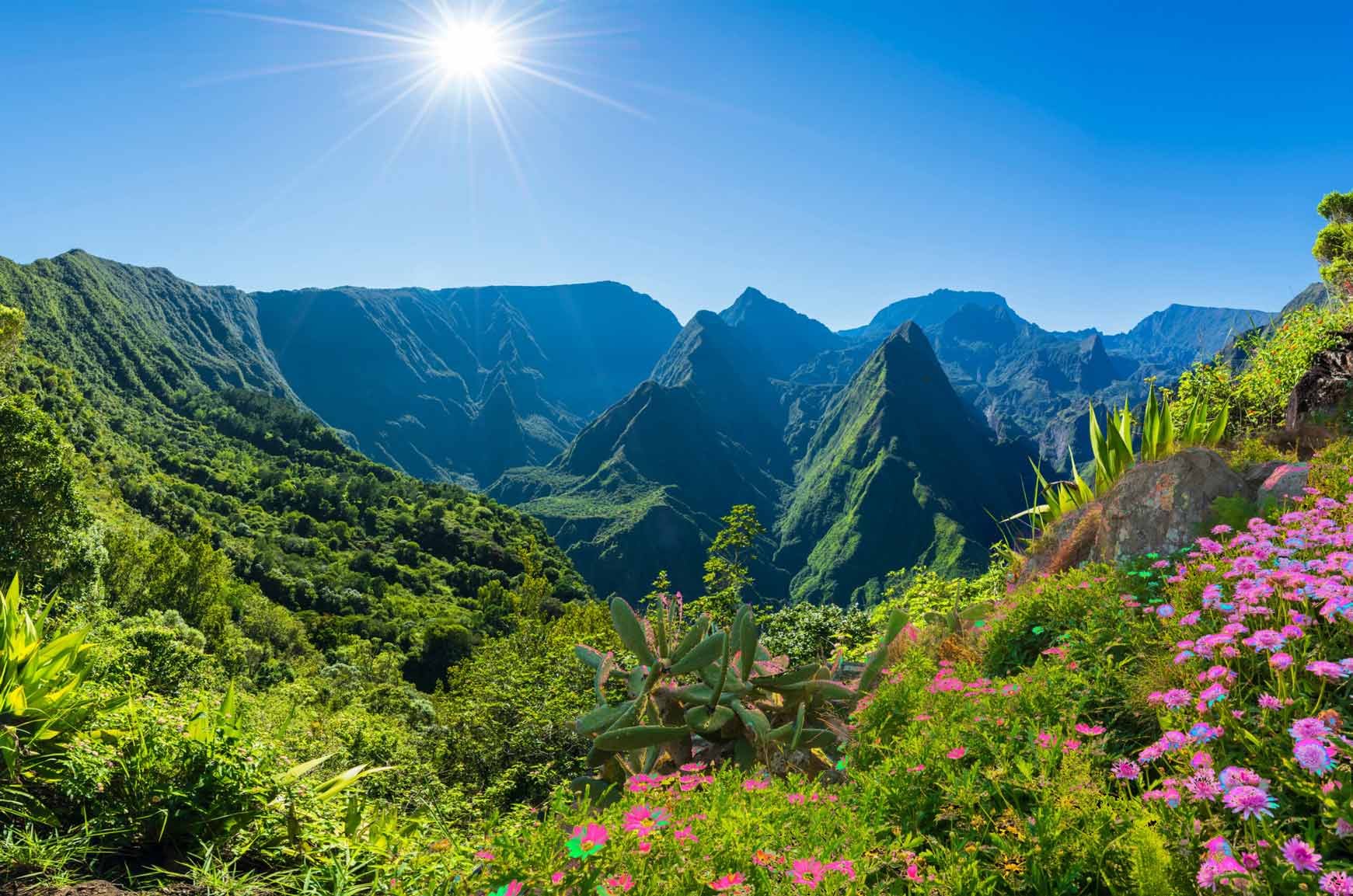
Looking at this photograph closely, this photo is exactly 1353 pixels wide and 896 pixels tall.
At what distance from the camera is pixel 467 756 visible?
1022 centimetres

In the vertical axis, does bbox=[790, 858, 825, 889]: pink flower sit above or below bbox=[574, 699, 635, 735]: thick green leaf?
above

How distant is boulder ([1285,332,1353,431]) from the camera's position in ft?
16.7

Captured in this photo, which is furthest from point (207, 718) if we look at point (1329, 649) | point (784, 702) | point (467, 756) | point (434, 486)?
point (434, 486)

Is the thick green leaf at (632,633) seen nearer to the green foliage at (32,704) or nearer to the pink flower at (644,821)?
the pink flower at (644,821)

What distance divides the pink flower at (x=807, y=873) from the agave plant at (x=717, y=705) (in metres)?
2.05

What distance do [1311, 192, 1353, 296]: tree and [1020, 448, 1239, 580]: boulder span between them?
4.22 meters

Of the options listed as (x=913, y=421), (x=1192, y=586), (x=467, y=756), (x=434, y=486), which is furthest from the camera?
(x=913, y=421)

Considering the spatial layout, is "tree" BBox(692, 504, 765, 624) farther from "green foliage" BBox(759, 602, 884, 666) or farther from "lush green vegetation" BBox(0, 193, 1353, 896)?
Result: "lush green vegetation" BBox(0, 193, 1353, 896)

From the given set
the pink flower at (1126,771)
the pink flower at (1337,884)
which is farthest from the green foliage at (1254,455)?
the pink flower at (1337,884)

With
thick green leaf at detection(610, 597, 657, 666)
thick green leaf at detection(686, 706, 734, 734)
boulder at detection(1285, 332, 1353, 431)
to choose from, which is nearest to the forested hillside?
thick green leaf at detection(610, 597, 657, 666)

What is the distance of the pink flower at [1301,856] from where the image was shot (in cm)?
145

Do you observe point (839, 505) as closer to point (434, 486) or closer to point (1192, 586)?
point (434, 486)

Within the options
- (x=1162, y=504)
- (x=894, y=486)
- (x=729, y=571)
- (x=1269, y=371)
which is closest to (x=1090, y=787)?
(x=1162, y=504)

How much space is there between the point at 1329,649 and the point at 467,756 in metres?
10.8
